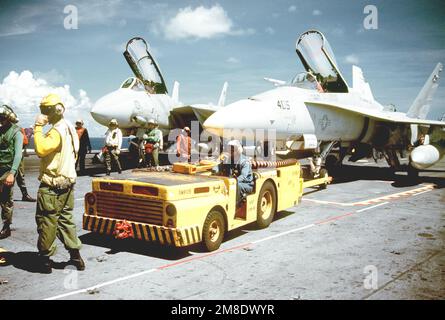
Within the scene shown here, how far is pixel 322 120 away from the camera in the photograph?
479 inches

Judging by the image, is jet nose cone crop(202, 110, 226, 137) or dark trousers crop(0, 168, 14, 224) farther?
jet nose cone crop(202, 110, 226, 137)

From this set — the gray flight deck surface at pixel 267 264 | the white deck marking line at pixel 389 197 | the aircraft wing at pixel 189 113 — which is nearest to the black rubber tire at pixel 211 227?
the gray flight deck surface at pixel 267 264

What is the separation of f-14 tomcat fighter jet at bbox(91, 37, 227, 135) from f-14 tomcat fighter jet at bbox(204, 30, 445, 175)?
6.00 meters

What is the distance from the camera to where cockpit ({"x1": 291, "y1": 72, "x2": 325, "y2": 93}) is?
1269 centimetres

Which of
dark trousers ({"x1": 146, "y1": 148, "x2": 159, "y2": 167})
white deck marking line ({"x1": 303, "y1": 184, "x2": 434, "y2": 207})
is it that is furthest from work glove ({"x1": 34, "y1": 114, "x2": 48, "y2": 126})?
dark trousers ({"x1": 146, "y1": 148, "x2": 159, "y2": 167})

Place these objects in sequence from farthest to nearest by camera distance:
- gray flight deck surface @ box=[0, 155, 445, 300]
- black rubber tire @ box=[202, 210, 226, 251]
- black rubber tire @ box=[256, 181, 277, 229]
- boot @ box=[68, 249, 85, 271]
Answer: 1. black rubber tire @ box=[256, 181, 277, 229]
2. black rubber tire @ box=[202, 210, 226, 251]
3. boot @ box=[68, 249, 85, 271]
4. gray flight deck surface @ box=[0, 155, 445, 300]

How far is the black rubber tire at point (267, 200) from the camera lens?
6.78 metres

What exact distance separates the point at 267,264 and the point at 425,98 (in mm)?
17430

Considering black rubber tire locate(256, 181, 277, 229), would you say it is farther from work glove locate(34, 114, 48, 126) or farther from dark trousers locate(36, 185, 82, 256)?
work glove locate(34, 114, 48, 126)

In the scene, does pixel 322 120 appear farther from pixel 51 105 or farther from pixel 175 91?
pixel 175 91

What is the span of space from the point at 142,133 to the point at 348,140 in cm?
855

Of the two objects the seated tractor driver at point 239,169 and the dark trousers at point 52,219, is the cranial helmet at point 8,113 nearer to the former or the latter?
the dark trousers at point 52,219

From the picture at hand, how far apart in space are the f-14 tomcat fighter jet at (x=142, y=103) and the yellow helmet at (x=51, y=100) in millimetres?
9526
